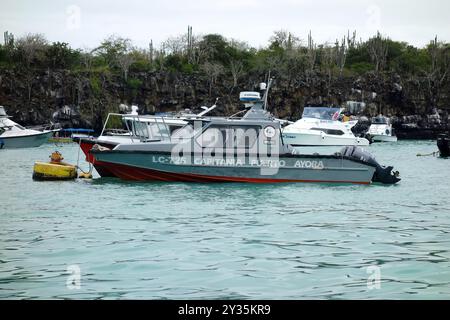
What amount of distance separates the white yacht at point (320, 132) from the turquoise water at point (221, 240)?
72.0ft

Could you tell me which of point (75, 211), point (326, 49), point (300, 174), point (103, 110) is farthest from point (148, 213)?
point (326, 49)

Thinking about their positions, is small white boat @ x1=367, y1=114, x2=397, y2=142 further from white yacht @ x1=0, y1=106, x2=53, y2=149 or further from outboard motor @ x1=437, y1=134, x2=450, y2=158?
white yacht @ x1=0, y1=106, x2=53, y2=149

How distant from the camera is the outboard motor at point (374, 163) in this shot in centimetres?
2419

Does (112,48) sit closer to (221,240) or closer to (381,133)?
(381,133)

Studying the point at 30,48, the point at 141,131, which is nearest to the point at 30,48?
the point at 30,48

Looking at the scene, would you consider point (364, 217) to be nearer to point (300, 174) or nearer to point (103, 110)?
point (300, 174)

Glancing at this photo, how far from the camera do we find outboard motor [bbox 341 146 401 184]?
79.4 feet

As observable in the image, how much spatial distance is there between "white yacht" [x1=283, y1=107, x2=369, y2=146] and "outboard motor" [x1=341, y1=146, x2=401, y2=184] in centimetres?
2025

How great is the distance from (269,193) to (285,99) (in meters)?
64.9

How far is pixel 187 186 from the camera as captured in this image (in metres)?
23.3

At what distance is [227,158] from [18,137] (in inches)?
1138

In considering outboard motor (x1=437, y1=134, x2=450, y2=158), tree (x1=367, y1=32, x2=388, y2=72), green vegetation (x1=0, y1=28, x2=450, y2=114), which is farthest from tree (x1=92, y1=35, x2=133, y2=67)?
outboard motor (x1=437, y1=134, x2=450, y2=158)

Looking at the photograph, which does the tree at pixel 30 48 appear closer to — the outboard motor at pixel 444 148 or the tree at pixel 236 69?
the tree at pixel 236 69

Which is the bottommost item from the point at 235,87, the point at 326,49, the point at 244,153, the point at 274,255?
the point at 274,255
